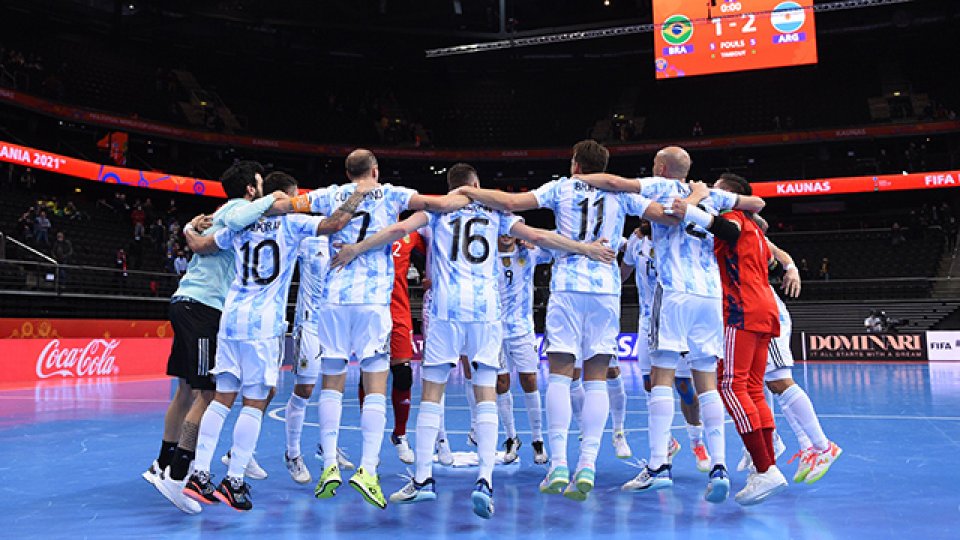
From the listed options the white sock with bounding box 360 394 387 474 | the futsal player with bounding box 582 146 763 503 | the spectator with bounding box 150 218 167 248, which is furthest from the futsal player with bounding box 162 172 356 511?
the spectator with bounding box 150 218 167 248

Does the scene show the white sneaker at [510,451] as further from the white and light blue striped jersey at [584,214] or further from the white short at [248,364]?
the white short at [248,364]

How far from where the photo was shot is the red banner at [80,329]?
57.1 ft

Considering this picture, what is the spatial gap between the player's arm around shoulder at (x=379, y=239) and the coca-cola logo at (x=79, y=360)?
1484 centimetres

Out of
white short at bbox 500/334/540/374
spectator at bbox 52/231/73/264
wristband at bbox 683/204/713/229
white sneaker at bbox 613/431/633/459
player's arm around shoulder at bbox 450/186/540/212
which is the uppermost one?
spectator at bbox 52/231/73/264

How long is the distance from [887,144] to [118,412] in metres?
37.3

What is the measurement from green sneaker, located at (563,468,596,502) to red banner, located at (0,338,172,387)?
1510 cm

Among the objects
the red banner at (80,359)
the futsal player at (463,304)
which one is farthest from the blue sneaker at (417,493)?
the red banner at (80,359)

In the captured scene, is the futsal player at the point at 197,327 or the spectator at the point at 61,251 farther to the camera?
the spectator at the point at 61,251

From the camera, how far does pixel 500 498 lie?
17.3ft

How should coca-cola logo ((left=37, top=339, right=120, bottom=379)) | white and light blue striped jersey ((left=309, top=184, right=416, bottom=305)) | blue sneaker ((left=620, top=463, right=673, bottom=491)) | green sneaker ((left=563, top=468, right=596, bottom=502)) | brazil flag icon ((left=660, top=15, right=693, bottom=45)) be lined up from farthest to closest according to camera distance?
brazil flag icon ((left=660, top=15, right=693, bottom=45)), coca-cola logo ((left=37, top=339, right=120, bottom=379)), blue sneaker ((left=620, top=463, right=673, bottom=491)), white and light blue striped jersey ((left=309, top=184, right=416, bottom=305)), green sneaker ((left=563, top=468, right=596, bottom=502))

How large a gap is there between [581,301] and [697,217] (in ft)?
3.40

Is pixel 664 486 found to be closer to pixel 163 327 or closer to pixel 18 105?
pixel 163 327

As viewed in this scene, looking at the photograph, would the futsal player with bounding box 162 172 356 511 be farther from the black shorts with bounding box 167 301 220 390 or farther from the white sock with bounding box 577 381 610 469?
the white sock with bounding box 577 381 610 469

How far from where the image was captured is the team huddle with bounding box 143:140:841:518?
A: 496cm
